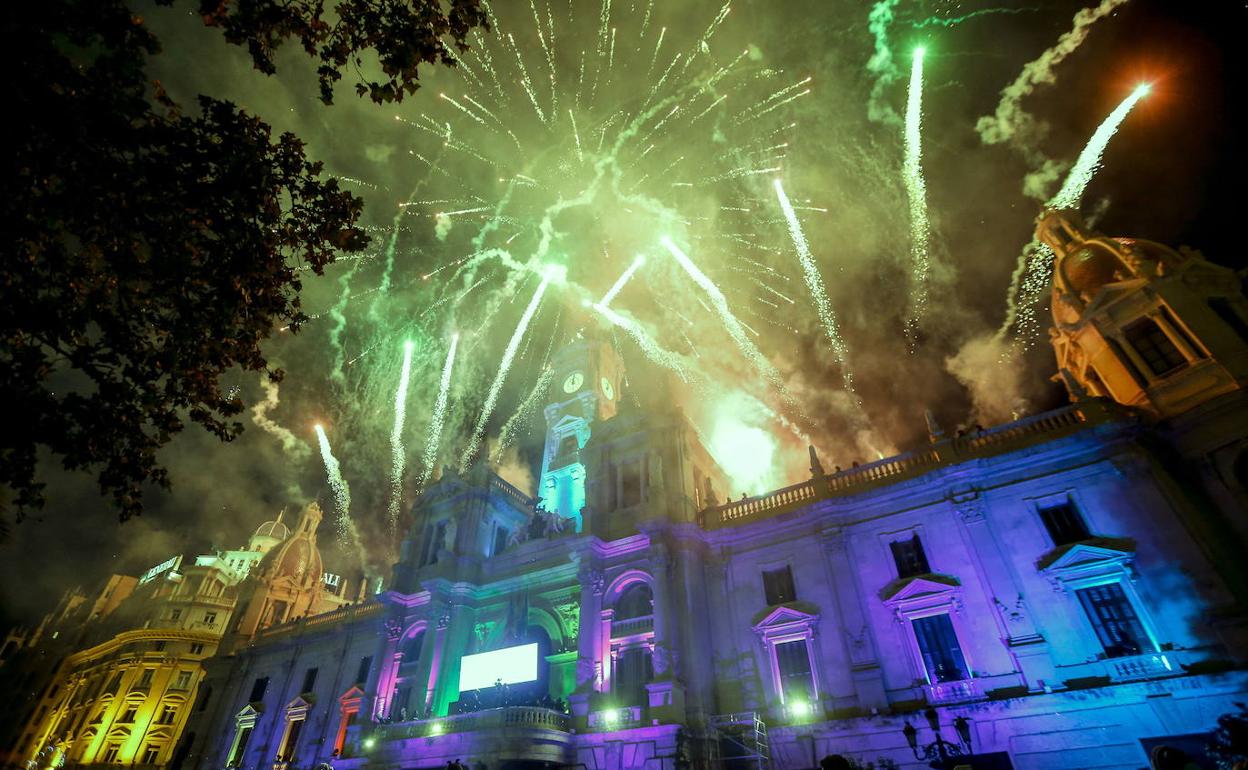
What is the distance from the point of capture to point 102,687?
4844 cm

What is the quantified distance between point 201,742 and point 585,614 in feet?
102

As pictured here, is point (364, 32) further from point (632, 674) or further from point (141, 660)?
point (141, 660)

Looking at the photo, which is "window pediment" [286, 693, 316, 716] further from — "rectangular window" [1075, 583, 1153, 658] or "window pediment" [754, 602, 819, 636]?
"rectangular window" [1075, 583, 1153, 658]

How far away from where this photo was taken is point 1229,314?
21219 mm

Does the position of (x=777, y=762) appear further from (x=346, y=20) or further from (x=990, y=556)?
(x=346, y=20)

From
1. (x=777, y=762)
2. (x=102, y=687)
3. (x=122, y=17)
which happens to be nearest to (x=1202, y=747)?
(x=777, y=762)

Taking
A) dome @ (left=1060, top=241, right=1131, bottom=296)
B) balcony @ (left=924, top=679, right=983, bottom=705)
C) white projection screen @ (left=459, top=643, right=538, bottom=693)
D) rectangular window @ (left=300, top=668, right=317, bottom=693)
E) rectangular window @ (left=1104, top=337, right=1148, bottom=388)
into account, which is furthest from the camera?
rectangular window @ (left=300, top=668, right=317, bottom=693)

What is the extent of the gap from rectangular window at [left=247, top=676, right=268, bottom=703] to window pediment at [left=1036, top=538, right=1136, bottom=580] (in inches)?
1749

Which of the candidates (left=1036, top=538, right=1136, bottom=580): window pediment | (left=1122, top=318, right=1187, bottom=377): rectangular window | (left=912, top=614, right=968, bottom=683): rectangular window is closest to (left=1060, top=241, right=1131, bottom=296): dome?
(left=1122, top=318, right=1187, bottom=377): rectangular window

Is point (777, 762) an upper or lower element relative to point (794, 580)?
lower

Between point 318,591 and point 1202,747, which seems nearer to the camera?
point 1202,747

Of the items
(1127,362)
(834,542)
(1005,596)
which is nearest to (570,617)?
(834,542)

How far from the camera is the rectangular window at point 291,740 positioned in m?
31.6

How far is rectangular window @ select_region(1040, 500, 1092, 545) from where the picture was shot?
61.7 feet
